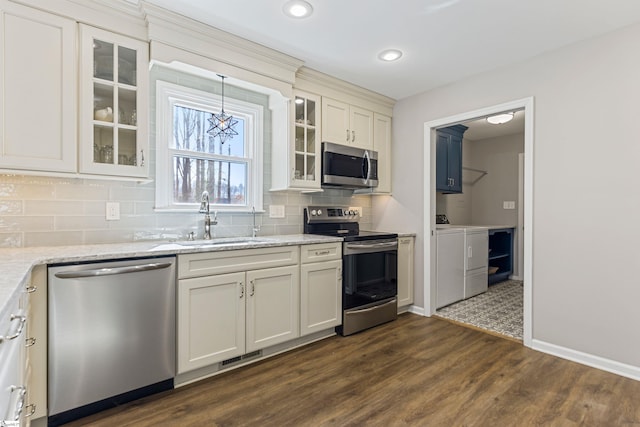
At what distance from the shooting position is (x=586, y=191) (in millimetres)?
2514

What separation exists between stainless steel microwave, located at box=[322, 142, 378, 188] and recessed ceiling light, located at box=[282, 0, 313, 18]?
122 cm

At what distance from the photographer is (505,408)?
1.94 m

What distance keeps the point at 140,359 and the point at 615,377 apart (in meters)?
3.16

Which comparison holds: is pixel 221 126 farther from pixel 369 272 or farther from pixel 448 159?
pixel 448 159

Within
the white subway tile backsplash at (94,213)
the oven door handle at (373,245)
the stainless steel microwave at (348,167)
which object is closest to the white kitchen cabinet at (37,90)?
the white subway tile backsplash at (94,213)

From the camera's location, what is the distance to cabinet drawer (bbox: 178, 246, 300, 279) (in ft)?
6.97

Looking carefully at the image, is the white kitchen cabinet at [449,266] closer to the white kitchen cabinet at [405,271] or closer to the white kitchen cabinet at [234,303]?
the white kitchen cabinet at [405,271]

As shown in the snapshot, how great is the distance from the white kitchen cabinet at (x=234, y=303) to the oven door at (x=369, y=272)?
572 millimetres

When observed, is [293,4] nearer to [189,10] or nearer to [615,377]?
[189,10]

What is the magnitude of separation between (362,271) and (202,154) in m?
1.80

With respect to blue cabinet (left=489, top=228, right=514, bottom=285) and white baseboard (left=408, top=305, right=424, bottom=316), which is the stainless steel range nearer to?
white baseboard (left=408, top=305, right=424, bottom=316)

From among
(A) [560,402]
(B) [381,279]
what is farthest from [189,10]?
(A) [560,402]

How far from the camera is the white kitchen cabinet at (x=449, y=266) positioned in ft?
12.3

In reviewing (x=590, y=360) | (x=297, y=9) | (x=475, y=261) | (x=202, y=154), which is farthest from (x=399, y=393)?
(x=475, y=261)
